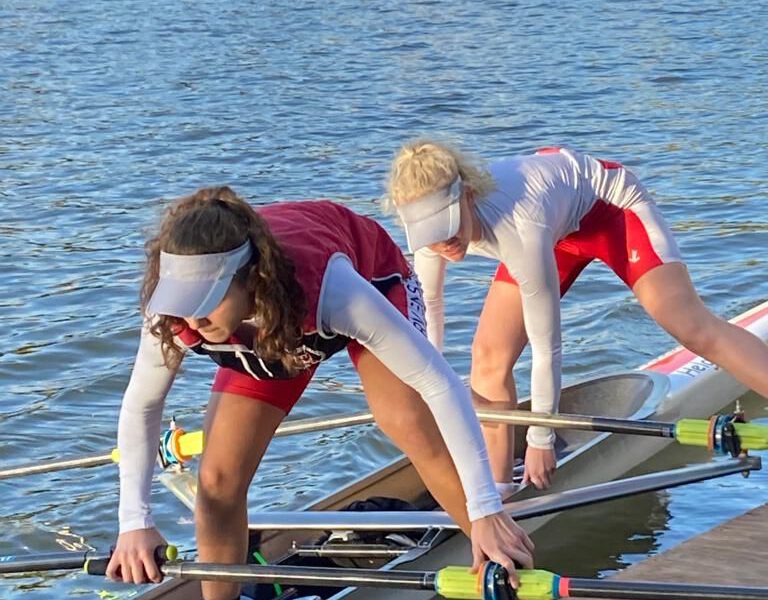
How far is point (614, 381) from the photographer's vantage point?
7625 mm

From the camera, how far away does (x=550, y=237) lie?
560 centimetres

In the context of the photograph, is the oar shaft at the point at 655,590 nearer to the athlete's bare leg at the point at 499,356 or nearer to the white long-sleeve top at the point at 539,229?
the white long-sleeve top at the point at 539,229

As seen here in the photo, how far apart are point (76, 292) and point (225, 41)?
38.1 feet

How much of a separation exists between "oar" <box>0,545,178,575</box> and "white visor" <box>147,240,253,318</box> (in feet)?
2.78

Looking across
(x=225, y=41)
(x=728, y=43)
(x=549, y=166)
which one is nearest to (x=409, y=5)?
(x=225, y=41)

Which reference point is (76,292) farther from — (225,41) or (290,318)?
(225,41)

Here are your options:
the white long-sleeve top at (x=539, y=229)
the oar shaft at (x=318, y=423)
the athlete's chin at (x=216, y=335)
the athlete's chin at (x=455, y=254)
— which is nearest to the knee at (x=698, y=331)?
the white long-sleeve top at (x=539, y=229)

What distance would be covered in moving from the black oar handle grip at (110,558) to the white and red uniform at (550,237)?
5.67ft

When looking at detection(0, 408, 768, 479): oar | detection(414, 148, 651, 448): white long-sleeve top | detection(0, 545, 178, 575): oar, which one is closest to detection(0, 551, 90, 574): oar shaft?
detection(0, 545, 178, 575): oar

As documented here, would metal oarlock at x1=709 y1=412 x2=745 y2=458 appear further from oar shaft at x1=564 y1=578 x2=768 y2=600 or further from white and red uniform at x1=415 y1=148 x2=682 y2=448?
oar shaft at x1=564 y1=578 x2=768 y2=600

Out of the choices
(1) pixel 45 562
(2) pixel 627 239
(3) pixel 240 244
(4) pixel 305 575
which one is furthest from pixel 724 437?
(1) pixel 45 562

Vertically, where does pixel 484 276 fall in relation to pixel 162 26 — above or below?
below

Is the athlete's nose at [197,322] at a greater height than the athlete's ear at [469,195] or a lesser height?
lesser

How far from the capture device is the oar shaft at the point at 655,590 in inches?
161
